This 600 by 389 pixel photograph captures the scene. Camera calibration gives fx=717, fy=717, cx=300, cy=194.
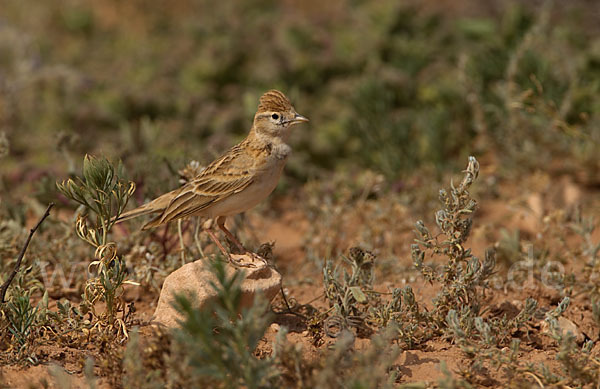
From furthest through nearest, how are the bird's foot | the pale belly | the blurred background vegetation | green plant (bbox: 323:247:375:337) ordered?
1. the blurred background vegetation
2. the pale belly
3. the bird's foot
4. green plant (bbox: 323:247:375:337)

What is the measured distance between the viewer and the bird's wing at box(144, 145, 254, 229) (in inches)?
192

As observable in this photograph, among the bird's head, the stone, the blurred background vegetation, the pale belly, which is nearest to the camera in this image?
the stone

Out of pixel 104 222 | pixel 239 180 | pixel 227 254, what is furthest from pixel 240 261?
pixel 104 222

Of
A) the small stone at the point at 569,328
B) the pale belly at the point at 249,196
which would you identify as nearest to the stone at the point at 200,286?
the pale belly at the point at 249,196

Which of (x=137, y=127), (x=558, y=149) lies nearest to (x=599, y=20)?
(x=558, y=149)

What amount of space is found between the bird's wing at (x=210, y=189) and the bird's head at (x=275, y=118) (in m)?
0.26

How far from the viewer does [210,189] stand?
16.2 feet

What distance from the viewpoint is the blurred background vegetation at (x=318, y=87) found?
22.7ft

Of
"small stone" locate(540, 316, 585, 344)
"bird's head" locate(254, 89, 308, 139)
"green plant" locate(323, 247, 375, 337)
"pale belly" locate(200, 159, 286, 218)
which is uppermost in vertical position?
"bird's head" locate(254, 89, 308, 139)

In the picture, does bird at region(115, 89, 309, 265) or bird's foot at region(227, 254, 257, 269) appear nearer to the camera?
bird's foot at region(227, 254, 257, 269)

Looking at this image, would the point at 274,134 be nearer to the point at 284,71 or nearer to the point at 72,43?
the point at 284,71

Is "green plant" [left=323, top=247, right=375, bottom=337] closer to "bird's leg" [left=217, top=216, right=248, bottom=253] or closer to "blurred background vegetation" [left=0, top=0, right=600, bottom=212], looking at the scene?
"bird's leg" [left=217, top=216, right=248, bottom=253]

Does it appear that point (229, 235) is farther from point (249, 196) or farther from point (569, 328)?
point (569, 328)

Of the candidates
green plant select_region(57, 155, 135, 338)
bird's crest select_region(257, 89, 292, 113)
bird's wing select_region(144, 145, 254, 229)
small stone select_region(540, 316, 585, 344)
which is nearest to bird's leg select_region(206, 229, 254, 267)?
bird's wing select_region(144, 145, 254, 229)
